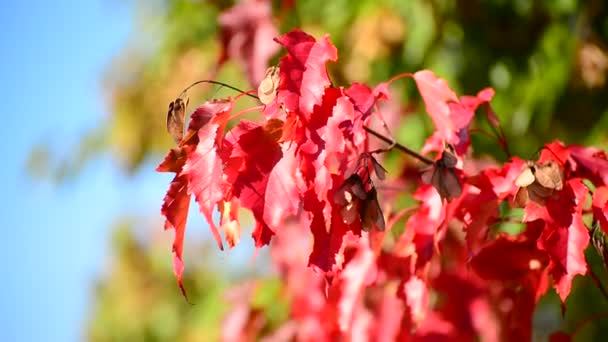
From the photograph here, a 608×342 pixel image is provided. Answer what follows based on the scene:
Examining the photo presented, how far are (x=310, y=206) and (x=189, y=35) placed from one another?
1887 mm

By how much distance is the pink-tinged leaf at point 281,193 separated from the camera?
899 millimetres

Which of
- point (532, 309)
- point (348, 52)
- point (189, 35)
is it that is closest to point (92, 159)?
point (189, 35)

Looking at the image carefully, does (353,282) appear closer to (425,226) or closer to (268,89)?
(425,226)

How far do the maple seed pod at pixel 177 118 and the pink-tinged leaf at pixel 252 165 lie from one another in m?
0.05

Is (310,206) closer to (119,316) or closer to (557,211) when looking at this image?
(557,211)

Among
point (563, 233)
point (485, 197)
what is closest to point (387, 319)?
point (485, 197)

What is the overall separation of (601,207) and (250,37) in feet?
3.35

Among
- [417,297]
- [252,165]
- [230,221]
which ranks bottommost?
[417,297]

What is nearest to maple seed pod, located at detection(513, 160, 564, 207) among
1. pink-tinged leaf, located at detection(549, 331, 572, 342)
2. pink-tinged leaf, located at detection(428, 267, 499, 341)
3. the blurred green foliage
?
pink-tinged leaf, located at detection(549, 331, 572, 342)

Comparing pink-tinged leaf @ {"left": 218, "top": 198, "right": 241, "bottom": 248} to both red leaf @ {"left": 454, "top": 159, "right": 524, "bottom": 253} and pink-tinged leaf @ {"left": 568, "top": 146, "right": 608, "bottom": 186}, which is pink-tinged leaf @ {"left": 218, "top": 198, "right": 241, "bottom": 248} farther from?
pink-tinged leaf @ {"left": 568, "top": 146, "right": 608, "bottom": 186}

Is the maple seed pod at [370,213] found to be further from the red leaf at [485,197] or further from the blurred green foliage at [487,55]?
the blurred green foliage at [487,55]

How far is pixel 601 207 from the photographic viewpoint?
0.95 m

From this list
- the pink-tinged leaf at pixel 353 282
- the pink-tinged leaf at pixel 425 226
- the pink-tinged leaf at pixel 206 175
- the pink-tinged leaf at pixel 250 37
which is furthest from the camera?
the pink-tinged leaf at pixel 250 37

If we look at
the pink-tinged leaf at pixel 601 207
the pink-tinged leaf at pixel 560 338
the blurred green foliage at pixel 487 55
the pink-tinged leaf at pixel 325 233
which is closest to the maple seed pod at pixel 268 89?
the pink-tinged leaf at pixel 325 233
